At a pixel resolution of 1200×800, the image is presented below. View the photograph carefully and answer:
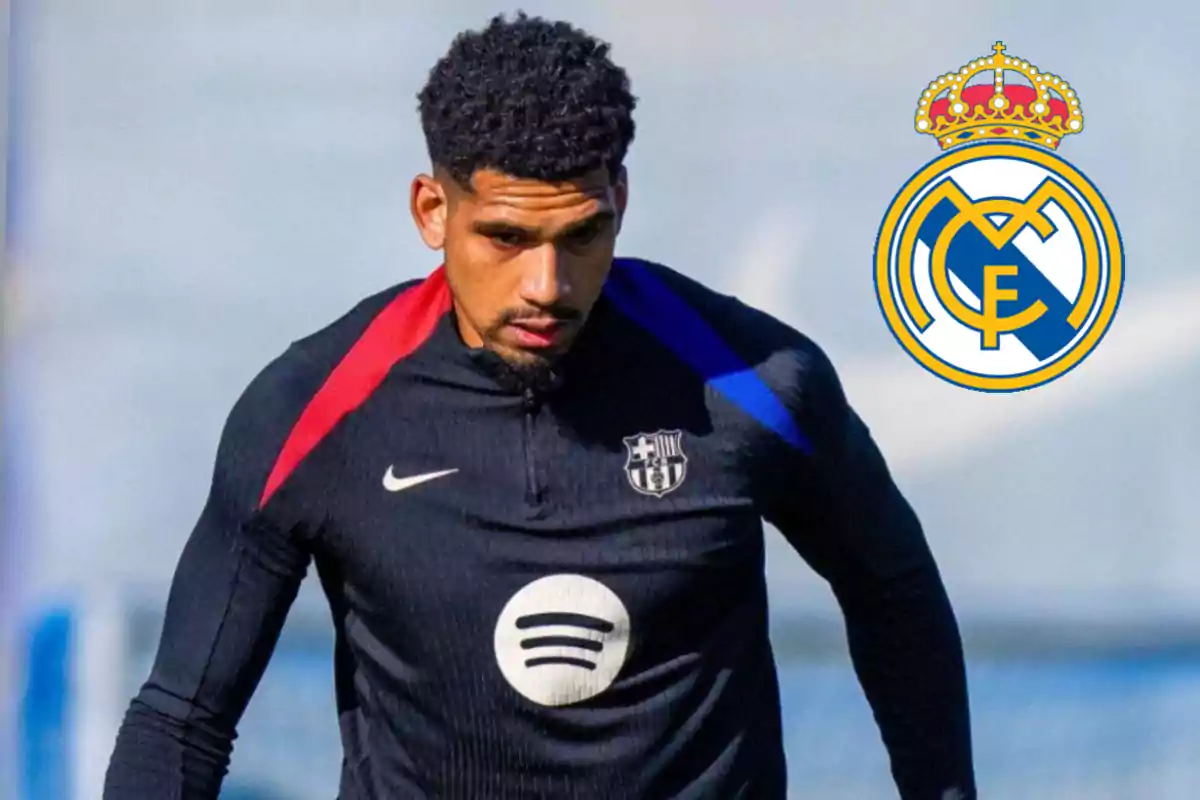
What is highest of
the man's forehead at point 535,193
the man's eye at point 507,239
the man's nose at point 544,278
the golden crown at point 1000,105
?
the golden crown at point 1000,105

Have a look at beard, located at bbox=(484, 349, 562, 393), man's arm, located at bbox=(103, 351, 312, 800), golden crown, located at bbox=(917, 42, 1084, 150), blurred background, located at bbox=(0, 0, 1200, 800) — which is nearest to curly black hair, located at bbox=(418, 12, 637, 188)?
beard, located at bbox=(484, 349, 562, 393)

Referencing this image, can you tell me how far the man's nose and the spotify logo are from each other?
20 cm

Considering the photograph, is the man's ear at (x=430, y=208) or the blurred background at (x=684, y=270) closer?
the man's ear at (x=430, y=208)

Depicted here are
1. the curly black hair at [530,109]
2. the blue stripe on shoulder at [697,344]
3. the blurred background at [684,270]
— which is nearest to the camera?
the curly black hair at [530,109]

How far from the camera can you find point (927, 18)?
1.56 metres

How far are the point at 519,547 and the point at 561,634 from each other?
0.07 metres

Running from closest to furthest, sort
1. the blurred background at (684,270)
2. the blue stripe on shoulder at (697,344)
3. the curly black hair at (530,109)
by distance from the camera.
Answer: the curly black hair at (530,109) < the blue stripe on shoulder at (697,344) < the blurred background at (684,270)

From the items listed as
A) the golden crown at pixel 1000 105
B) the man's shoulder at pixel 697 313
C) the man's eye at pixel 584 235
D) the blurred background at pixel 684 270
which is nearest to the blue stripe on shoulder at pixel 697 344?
the man's shoulder at pixel 697 313

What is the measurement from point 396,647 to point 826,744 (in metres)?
0.66

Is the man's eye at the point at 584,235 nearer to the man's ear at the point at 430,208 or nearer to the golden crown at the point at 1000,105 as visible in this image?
the man's ear at the point at 430,208

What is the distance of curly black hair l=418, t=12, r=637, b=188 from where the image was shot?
3.30ft

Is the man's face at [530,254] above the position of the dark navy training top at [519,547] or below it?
above

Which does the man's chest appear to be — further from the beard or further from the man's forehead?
the man's forehead

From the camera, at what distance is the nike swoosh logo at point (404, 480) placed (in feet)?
3.58
